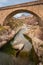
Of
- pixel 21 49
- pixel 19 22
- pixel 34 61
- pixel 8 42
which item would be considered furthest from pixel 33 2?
pixel 34 61

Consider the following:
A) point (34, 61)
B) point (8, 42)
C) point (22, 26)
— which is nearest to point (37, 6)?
point (22, 26)

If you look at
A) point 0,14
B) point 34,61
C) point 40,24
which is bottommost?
point 34,61

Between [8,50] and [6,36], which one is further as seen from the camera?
[6,36]

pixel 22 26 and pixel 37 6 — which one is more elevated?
pixel 37 6

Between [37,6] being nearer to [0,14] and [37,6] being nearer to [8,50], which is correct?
[0,14]

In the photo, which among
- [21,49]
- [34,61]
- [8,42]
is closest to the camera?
[34,61]

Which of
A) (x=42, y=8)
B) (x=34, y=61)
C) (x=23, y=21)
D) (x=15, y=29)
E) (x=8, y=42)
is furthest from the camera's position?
(x=23, y=21)

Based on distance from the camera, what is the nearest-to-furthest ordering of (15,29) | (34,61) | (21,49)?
(34,61) < (21,49) < (15,29)

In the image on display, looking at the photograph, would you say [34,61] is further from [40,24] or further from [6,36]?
[40,24]

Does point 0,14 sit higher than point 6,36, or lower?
higher
